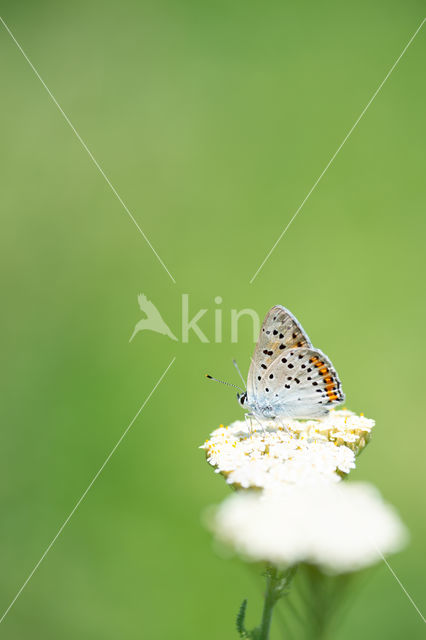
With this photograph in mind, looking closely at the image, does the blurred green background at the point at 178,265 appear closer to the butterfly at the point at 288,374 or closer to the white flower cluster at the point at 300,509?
the butterfly at the point at 288,374

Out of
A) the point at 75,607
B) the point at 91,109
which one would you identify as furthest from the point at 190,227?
the point at 75,607

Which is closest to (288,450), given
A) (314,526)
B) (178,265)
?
(314,526)

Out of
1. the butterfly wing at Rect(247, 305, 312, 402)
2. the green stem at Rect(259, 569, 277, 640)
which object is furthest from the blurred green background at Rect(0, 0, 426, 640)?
the green stem at Rect(259, 569, 277, 640)

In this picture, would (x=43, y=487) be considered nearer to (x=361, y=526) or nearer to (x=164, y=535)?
(x=164, y=535)

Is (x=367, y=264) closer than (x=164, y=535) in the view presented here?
No

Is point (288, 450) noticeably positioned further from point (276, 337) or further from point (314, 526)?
point (276, 337)
